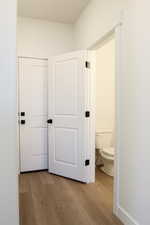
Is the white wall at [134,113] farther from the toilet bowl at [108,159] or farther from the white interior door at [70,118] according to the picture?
the toilet bowl at [108,159]

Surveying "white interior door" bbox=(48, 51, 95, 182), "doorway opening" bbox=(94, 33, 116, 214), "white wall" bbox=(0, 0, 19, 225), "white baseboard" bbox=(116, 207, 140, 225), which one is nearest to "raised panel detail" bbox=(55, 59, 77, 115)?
"white interior door" bbox=(48, 51, 95, 182)

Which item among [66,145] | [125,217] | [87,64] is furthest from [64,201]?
[87,64]

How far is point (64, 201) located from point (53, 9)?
2.74 m

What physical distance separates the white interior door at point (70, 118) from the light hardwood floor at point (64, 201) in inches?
8.5

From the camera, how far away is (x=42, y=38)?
3268 mm

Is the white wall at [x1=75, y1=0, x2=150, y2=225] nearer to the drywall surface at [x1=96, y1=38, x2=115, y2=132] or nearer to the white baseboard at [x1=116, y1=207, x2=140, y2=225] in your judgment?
the white baseboard at [x1=116, y1=207, x2=140, y2=225]

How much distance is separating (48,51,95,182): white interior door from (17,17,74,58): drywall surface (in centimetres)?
38

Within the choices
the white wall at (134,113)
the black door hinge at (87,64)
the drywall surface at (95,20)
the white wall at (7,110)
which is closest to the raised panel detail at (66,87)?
the black door hinge at (87,64)

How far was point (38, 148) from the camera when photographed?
335 centimetres

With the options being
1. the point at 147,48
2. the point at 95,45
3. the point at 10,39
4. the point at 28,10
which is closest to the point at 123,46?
the point at 147,48

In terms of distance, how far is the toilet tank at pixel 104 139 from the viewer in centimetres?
335

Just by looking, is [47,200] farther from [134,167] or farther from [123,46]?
[123,46]

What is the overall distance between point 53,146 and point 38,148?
34cm

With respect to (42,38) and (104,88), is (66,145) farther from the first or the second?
(42,38)
